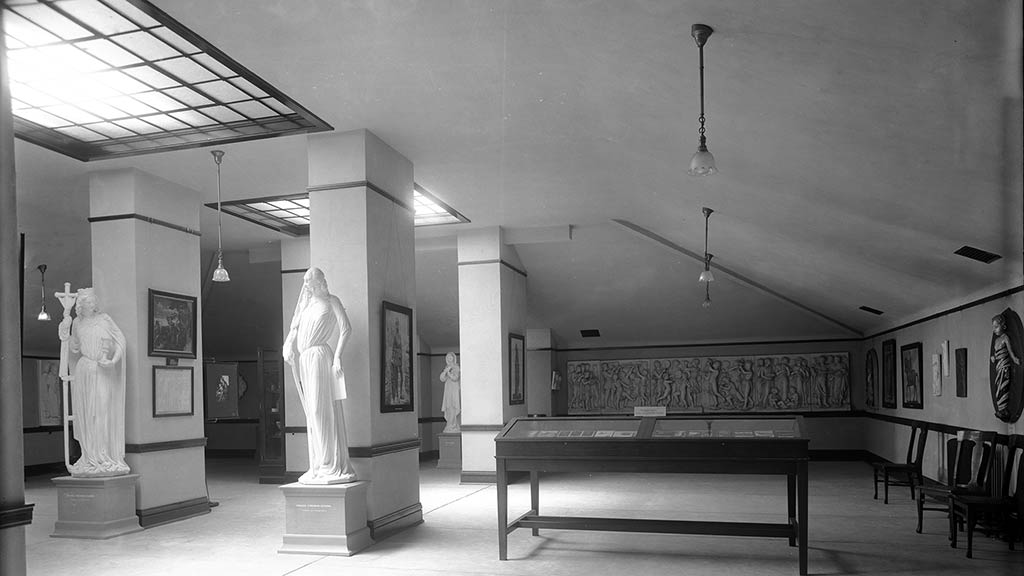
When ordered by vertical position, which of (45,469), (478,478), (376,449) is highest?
(376,449)

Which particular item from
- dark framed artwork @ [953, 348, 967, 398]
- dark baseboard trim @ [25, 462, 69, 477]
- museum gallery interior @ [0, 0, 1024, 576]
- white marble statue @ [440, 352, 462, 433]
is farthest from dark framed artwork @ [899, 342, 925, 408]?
dark baseboard trim @ [25, 462, 69, 477]

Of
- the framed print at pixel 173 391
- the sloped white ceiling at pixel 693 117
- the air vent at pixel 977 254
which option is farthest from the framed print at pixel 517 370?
the air vent at pixel 977 254

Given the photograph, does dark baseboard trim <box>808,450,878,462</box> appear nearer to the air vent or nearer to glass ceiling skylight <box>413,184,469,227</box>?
glass ceiling skylight <box>413,184,469,227</box>

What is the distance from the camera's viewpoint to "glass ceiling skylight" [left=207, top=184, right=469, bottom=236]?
11.1m

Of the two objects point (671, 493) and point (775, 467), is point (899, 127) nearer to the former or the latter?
point (775, 467)

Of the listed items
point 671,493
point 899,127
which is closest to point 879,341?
point 671,493

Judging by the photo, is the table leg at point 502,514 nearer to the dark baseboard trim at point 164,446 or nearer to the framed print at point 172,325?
the dark baseboard trim at point 164,446

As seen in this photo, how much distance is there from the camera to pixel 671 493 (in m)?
11.4

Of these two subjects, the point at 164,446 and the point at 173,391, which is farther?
the point at 173,391

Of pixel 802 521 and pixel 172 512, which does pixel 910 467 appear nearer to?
pixel 802 521

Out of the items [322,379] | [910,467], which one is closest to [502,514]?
[322,379]

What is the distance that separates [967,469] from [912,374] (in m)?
3.51

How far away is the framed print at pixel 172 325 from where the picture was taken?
9.38 m

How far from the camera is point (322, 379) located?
7.42m
